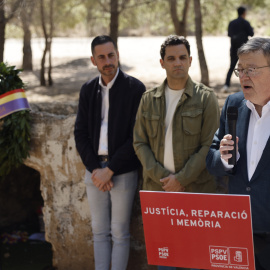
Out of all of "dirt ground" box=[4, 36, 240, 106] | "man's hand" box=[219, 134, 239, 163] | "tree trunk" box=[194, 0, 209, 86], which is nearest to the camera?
"man's hand" box=[219, 134, 239, 163]

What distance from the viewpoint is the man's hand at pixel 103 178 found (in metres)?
4.22

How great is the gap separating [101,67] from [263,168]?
185cm

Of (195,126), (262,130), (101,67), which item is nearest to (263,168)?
(262,130)

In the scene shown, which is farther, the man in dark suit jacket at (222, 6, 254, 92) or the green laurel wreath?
the man in dark suit jacket at (222, 6, 254, 92)

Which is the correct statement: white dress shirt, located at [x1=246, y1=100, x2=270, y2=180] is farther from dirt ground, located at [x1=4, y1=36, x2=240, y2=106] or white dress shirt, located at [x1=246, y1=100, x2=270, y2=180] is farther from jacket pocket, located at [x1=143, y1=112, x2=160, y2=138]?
dirt ground, located at [x1=4, y1=36, x2=240, y2=106]

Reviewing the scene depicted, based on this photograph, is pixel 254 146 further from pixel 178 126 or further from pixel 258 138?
pixel 178 126

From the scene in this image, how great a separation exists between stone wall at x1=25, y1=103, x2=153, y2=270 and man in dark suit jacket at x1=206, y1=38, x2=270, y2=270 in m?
2.22

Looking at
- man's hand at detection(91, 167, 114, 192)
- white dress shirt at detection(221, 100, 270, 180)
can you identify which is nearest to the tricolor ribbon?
man's hand at detection(91, 167, 114, 192)

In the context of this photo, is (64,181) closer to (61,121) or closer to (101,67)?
(61,121)

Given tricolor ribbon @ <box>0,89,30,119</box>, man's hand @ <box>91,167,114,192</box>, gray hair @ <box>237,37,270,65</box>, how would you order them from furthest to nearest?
tricolor ribbon @ <box>0,89,30,119</box> < man's hand @ <box>91,167,114,192</box> < gray hair @ <box>237,37,270,65</box>

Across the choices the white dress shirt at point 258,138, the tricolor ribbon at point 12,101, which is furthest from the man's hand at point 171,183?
the tricolor ribbon at point 12,101

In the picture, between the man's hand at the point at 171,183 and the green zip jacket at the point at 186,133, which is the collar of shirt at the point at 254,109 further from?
the man's hand at the point at 171,183

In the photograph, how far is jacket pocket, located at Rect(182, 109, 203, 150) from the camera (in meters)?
3.81

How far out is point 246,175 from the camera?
3016 millimetres
